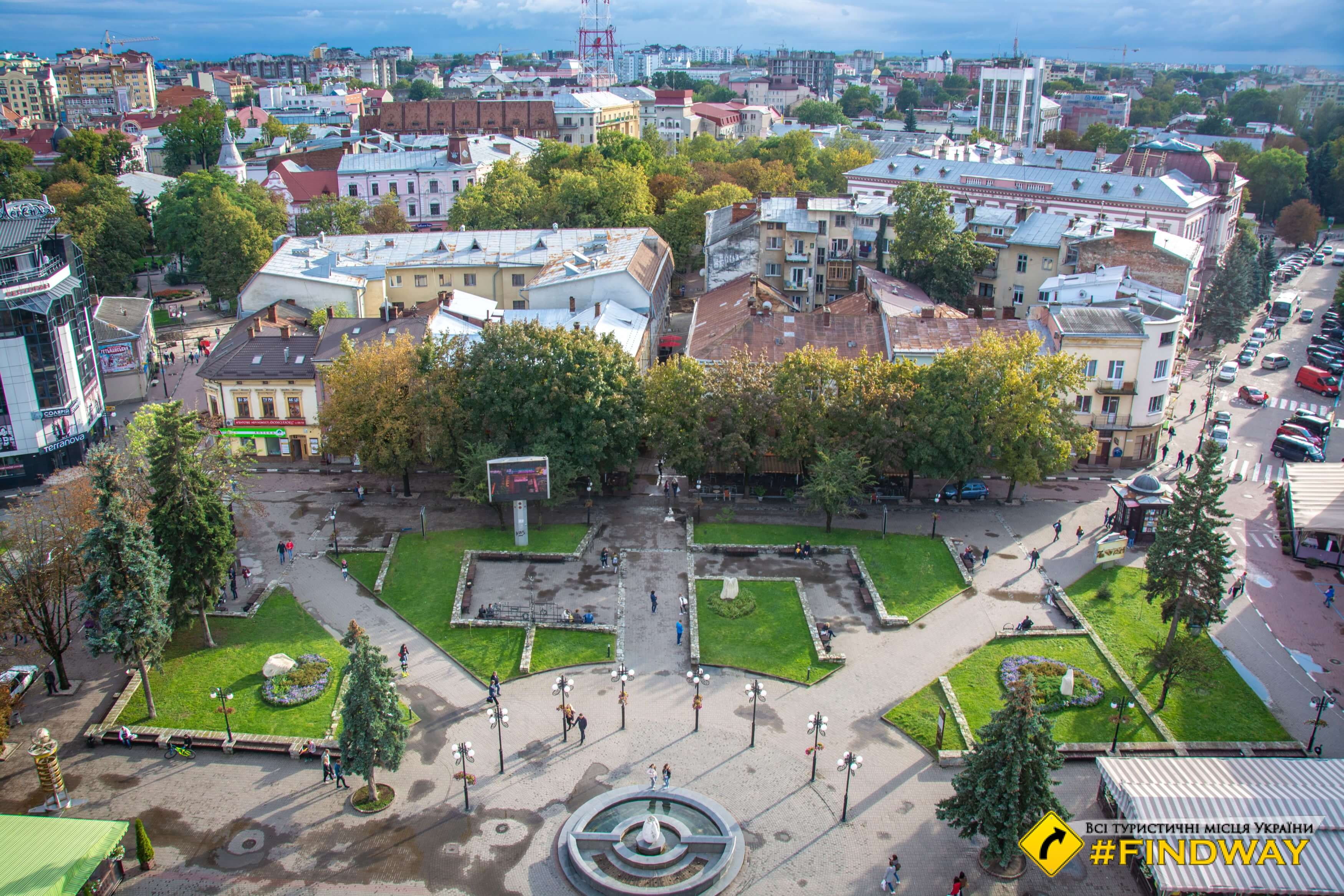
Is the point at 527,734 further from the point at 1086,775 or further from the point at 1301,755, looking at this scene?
the point at 1301,755

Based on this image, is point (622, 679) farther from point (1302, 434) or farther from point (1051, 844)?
point (1302, 434)

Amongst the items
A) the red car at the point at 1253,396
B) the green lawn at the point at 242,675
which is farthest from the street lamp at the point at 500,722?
the red car at the point at 1253,396

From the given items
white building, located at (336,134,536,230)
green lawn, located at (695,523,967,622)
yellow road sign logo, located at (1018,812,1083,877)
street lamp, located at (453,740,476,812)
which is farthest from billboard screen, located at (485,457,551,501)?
white building, located at (336,134,536,230)

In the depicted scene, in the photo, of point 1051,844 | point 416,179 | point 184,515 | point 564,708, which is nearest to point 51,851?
point 184,515

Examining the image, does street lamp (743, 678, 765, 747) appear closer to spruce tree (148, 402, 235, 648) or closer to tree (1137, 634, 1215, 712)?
tree (1137, 634, 1215, 712)

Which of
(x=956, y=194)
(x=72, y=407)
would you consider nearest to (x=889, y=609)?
(x=72, y=407)

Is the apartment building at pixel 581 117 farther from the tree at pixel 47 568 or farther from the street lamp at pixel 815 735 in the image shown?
the street lamp at pixel 815 735
